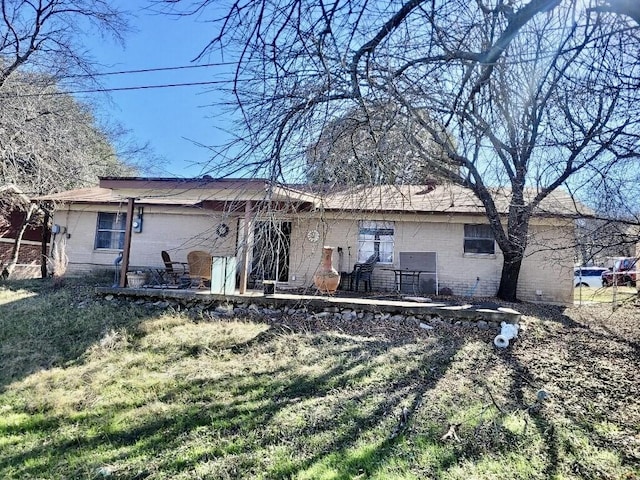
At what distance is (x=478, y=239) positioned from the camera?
1107 centimetres

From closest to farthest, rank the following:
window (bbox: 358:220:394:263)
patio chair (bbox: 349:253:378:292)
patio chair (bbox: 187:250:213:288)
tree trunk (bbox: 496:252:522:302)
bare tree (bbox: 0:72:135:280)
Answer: bare tree (bbox: 0:72:135:280) → patio chair (bbox: 187:250:213:288) → tree trunk (bbox: 496:252:522:302) → patio chair (bbox: 349:253:378:292) → window (bbox: 358:220:394:263)

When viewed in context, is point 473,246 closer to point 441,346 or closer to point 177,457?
point 441,346

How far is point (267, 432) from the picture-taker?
12.7 ft

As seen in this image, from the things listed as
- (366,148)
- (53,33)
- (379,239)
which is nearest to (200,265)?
(379,239)

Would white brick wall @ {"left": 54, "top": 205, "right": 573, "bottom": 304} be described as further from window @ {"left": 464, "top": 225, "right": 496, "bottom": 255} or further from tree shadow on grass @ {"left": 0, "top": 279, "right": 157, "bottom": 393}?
tree shadow on grass @ {"left": 0, "top": 279, "right": 157, "bottom": 393}

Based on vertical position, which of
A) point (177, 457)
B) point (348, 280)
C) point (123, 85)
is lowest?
point (177, 457)

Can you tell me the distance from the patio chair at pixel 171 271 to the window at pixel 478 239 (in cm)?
755

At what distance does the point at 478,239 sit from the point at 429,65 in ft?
28.5

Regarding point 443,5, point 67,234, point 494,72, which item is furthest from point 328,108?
point 67,234

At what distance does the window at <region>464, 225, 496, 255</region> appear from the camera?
36.1ft

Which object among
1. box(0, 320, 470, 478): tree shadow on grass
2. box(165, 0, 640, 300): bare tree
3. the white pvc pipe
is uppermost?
box(165, 0, 640, 300): bare tree

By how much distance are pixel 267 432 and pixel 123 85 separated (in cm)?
924

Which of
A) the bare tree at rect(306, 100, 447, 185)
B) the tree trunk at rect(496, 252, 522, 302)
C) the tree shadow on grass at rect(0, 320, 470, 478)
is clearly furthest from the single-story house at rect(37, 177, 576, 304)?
the bare tree at rect(306, 100, 447, 185)

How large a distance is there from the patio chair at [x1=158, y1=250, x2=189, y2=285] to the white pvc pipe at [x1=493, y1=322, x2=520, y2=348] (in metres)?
7.55
